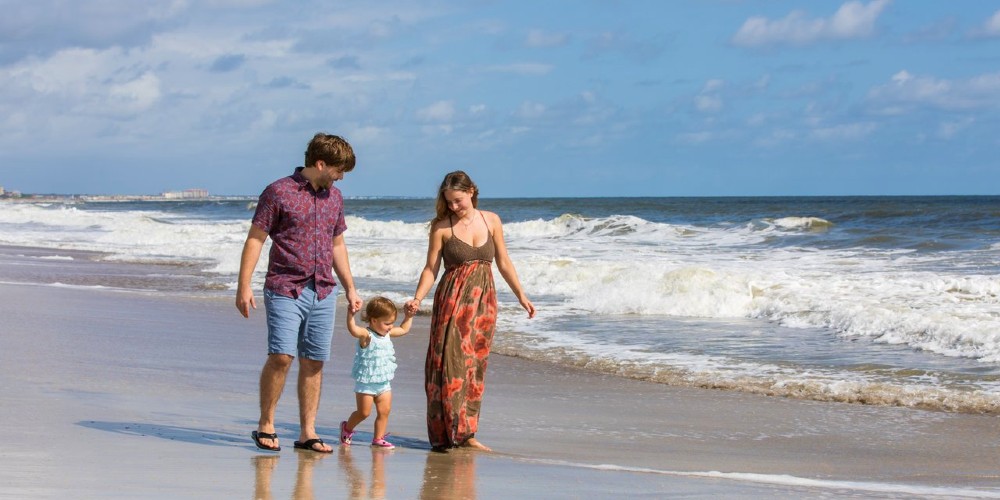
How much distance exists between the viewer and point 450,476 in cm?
466

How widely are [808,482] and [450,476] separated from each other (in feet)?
5.35

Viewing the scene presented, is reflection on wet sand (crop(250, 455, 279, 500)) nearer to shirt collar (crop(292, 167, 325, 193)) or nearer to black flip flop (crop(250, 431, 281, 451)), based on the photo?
black flip flop (crop(250, 431, 281, 451))

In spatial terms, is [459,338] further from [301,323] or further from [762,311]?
[762,311]

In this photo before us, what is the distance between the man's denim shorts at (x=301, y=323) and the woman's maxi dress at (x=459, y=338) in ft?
2.18

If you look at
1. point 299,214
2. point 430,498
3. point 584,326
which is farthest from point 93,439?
point 584,326

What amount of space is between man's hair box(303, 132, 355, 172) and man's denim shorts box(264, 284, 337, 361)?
1.90ft

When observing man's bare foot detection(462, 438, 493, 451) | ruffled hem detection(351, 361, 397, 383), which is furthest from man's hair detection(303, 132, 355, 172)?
man's bare foot detection(462, 438, 493, 451)

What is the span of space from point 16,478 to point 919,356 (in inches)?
Result: 293

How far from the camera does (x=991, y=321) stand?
32.8 feet

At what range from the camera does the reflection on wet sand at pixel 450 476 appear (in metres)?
4.29

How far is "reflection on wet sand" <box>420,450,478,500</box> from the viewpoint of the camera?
4289mm

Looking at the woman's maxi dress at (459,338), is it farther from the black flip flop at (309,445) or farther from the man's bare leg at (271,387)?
the man's bare leg at (271,387)

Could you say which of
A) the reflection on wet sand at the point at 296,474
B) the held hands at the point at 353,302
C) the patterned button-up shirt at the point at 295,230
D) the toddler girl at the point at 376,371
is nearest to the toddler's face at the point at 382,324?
the toddler girl at the point at 376,371

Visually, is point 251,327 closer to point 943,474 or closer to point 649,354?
point 649,354
